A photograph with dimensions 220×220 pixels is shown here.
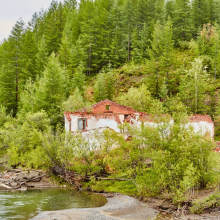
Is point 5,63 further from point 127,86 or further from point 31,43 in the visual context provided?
point 127,86

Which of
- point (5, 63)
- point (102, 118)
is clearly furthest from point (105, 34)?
point (102, 118)

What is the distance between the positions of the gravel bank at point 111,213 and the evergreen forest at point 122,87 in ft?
6.20

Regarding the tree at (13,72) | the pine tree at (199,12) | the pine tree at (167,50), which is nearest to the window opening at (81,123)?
the pine tree at (167,50)

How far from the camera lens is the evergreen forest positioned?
63.5 ft

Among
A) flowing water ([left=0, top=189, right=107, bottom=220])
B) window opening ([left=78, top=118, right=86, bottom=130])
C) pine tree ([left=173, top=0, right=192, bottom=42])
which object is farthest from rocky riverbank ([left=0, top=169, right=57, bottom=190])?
pine tree ([left=173, top=0, right=192, bottom=42])

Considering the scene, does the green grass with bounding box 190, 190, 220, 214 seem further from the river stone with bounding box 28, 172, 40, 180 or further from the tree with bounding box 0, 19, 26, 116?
the tree with bounding box 0, 19, 26, 116

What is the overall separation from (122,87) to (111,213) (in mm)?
35277

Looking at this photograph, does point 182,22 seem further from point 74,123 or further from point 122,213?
point 122,213

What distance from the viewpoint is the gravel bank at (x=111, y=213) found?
16.5 m

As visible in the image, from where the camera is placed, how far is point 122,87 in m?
50.9

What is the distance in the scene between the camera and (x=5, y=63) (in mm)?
51906

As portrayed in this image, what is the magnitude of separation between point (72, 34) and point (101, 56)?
40.7 ft

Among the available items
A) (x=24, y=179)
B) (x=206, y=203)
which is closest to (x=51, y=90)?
(x=24, y=179)

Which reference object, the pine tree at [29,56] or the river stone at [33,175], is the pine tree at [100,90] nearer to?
the pine tree at [29,56]
